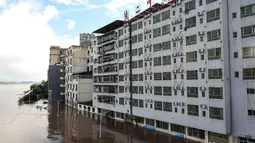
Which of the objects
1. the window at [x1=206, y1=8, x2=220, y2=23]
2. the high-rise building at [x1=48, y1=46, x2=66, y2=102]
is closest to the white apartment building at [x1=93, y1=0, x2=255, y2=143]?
the window at [x1=206, y1=8, x2=220, y2=23]

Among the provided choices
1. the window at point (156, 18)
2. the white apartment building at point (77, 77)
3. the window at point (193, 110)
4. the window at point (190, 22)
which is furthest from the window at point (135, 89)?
the white apartment building at point (77, 77)

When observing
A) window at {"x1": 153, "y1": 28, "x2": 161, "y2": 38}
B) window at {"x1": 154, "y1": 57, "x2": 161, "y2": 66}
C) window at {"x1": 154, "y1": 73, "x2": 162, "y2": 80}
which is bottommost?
window at {"x1": 154, "y1": 73, "x2": 162, "y2": 80}

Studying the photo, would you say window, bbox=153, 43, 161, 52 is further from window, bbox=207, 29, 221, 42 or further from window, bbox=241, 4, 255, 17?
window, bbox=241, 4, 255, 17

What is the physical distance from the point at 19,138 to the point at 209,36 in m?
43.4

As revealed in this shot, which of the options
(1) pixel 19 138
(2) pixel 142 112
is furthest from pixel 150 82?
(1) pixel 19 138

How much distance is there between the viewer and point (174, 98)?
43.6m

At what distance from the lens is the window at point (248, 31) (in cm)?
3204

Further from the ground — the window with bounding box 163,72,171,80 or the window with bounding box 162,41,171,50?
the window with bounding box 162,41,171,50

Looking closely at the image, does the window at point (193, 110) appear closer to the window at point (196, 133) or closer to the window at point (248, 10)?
the window at point (196, 133)

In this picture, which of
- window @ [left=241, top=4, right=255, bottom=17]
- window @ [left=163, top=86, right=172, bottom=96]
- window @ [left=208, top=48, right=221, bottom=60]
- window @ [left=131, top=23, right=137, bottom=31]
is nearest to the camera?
window @ [left=241, top=4, right=255, bottom=17]

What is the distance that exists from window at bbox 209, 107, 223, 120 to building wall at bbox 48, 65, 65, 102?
8795 cm

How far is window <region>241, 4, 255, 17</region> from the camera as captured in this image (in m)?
A: 32.2

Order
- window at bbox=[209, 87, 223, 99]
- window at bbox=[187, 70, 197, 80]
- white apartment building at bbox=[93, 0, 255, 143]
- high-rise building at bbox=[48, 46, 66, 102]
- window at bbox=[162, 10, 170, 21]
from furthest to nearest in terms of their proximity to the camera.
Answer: high-rise building at bbox=[48, 46, 66, 102], window at bbox=[162, 10, 170, 21], window at bbox=[187, 70, 197, 80], window at bbox=[209, 87, 223, 99], white apartment building at bbox=[93, 0, 255, 143]

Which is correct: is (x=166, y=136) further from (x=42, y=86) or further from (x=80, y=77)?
(x=42, y=86)
